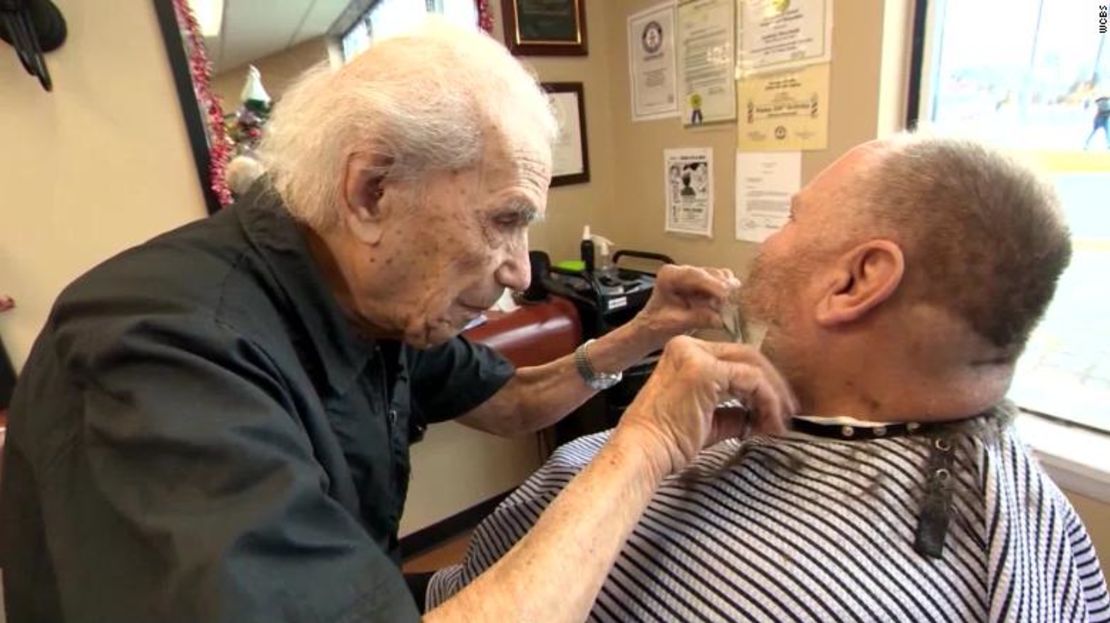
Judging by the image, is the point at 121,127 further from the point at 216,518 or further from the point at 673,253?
the point at 673,253

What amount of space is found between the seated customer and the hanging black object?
4.86ft

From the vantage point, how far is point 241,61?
A: 145cm

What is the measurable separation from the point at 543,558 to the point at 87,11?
4.91ft

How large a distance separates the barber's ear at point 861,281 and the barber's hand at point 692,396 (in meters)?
0.10

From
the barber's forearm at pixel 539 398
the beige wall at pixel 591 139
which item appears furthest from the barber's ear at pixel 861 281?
the beige wall at pixel 591 139

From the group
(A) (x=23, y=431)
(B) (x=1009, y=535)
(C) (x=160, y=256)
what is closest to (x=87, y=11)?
(C) (x=160, y=256)

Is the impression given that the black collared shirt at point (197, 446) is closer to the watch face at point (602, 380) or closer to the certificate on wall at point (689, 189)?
the watch face at point (602, 380)

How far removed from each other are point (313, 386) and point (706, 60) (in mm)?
1453

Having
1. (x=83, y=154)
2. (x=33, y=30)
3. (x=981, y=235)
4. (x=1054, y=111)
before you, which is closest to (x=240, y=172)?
(x=83, y=154)

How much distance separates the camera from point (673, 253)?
1997 millimetres

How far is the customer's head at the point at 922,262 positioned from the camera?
0.63 meters

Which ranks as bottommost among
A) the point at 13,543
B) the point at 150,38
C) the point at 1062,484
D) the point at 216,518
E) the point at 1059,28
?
the point at 1062,484

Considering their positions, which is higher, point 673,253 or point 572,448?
point 673,253

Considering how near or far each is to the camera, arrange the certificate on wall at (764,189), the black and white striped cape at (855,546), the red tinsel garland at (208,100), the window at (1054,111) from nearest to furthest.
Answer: the black and white striped cape at (855,546) → the window at (1054,111) → the red tinsel garland at (208,100) → the certificate on wall at (764,189)
